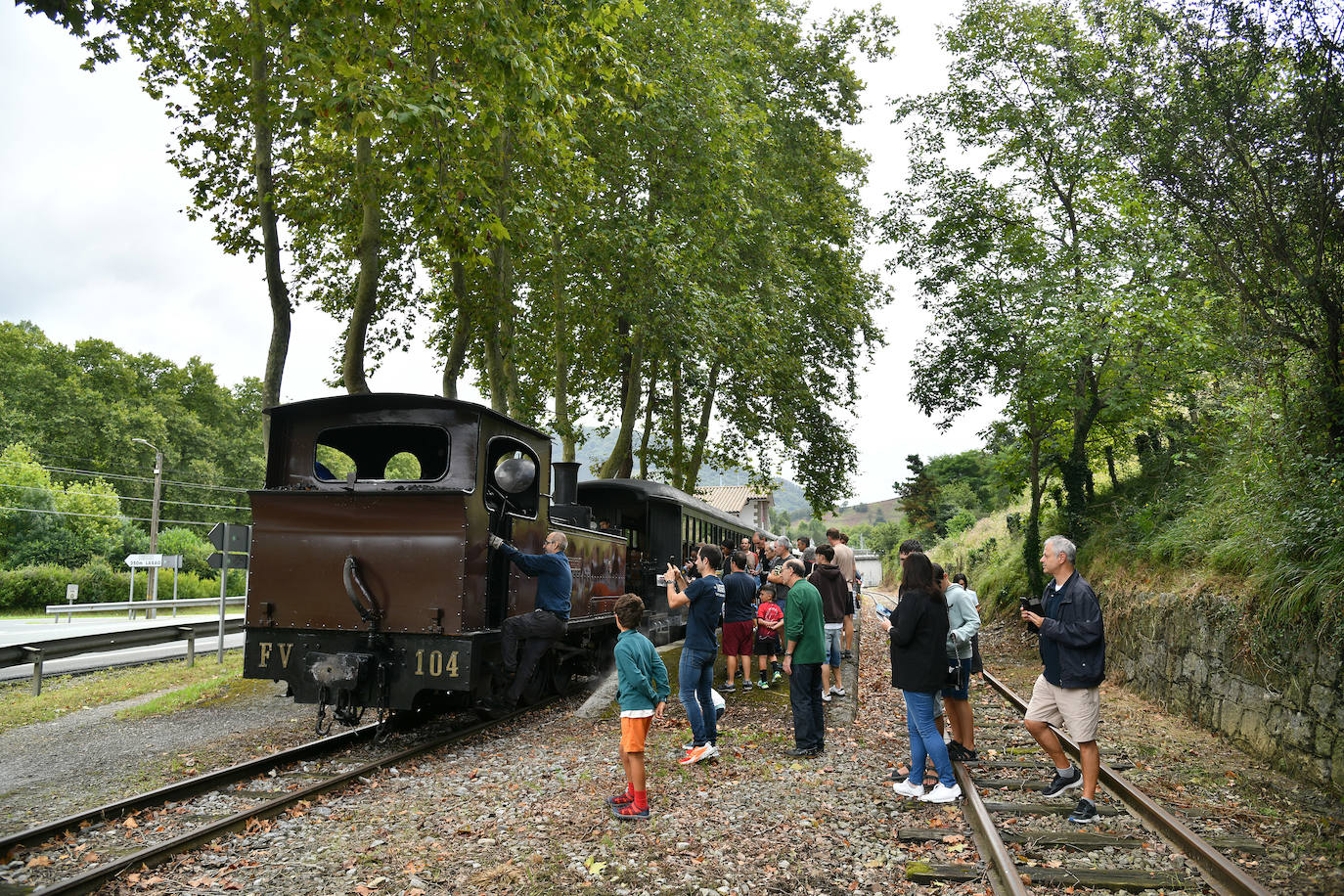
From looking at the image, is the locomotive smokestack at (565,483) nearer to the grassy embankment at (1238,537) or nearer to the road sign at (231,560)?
the road sign at (231,560)

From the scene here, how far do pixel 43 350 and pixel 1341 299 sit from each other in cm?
5480

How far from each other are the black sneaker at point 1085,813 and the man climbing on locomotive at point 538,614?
4442 mm

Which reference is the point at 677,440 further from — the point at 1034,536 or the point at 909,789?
the point at 909,789

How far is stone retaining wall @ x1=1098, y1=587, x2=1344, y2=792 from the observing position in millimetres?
6344

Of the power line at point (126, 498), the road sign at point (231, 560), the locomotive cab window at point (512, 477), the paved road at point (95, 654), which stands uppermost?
the power line at point (126, 498)

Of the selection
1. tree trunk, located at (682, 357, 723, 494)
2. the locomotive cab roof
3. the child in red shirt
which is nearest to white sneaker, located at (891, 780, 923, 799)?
the child in red shirt

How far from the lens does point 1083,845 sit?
5.04 meters

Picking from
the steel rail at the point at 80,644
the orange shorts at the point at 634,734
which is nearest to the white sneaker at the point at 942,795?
the orange shorts at the point at 634,734

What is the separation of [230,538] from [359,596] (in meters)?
5.03

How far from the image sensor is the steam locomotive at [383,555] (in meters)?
7.06

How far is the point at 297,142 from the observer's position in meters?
12.0

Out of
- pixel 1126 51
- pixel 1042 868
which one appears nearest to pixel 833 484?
pixel 1126 51

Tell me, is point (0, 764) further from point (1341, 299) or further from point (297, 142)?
point (1341, 299)

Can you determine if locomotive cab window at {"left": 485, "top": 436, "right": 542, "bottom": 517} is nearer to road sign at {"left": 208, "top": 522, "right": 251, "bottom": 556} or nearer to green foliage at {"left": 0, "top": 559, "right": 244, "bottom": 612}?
road sign at {"left": 208, "top": 522, "right": 251, "bottom": 556}
